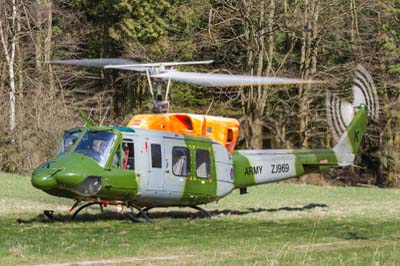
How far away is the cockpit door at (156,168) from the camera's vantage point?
19156 mm

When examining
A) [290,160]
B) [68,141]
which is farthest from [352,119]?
[68,141]

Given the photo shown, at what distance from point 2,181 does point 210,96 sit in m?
16.8

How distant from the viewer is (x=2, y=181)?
109 feet

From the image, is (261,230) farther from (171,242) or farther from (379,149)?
(379,149)

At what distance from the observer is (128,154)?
18.8 meters

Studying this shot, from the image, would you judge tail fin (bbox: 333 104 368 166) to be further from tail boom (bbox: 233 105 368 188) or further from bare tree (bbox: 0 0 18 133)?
bare tree (bbox: 0 0 18 133)

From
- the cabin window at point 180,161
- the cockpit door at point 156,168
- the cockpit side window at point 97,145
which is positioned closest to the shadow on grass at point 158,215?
the cockpit door at point 156,168

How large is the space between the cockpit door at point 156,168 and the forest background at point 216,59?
2128 centimetres

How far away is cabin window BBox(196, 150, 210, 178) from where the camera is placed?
20.1 m

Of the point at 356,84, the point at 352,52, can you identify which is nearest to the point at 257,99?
the point at 352,52

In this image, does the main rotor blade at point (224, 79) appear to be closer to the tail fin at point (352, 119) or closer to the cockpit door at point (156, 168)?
the cockpit door at point (156, 168)

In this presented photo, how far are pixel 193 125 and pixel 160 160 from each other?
4.32 ft

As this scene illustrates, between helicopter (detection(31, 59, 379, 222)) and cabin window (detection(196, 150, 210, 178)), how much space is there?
23 mm

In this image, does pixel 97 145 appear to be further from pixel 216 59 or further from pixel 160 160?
pixel 216 59
